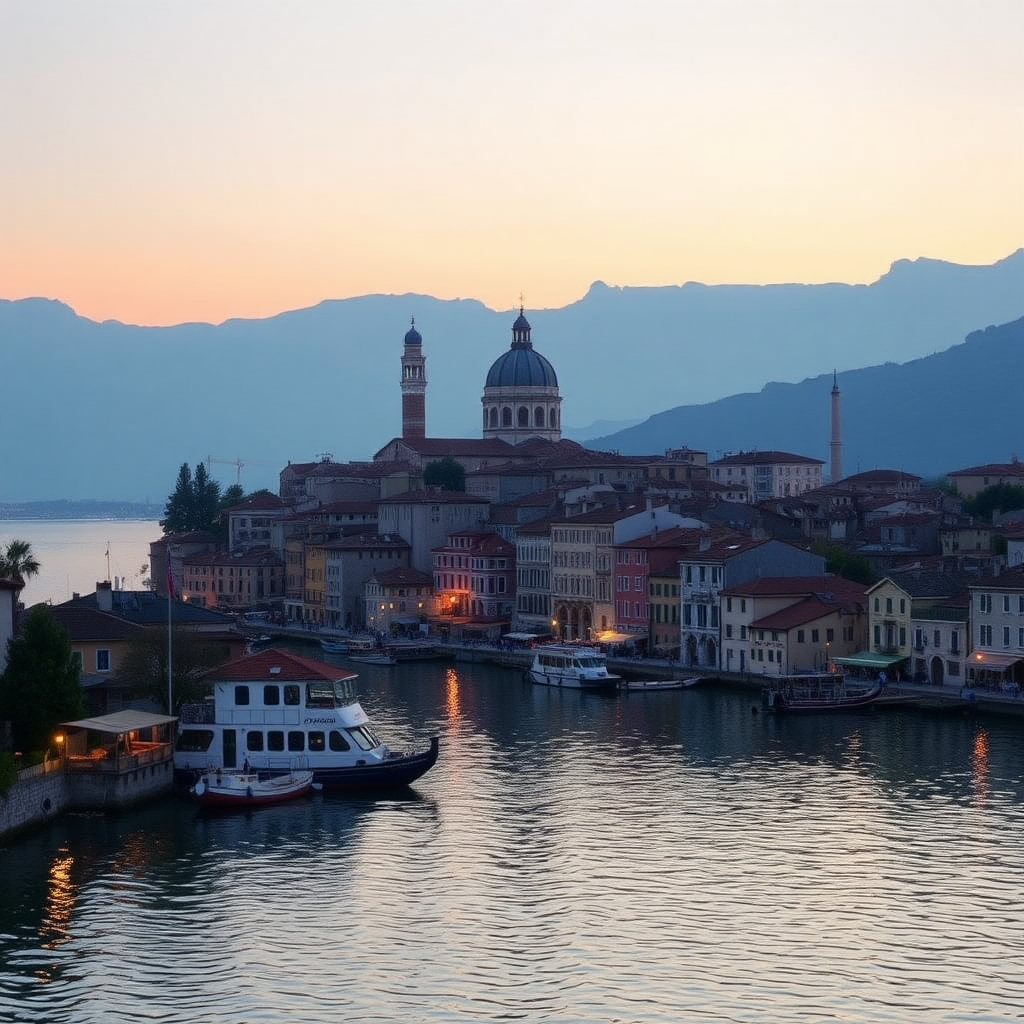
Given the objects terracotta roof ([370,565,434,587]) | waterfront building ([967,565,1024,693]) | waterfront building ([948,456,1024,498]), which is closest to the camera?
waterfront building ([967,565,1024,693])

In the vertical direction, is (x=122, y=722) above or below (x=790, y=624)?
below

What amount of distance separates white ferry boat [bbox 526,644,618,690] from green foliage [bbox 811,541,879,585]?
15.2m

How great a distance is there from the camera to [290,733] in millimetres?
54406

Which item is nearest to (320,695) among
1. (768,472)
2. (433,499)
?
(433,499)

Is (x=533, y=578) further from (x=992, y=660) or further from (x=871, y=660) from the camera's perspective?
(x=992, y=660)

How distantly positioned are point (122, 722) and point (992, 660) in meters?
35.8

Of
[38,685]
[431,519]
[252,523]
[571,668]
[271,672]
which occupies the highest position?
[252,523]

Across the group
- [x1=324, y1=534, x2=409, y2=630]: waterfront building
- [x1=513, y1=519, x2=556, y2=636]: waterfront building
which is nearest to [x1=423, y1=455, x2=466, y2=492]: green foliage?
[x1=324, y1=534, x2=409, y2=630]: waterfront building

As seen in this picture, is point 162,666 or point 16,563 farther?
point 16,563

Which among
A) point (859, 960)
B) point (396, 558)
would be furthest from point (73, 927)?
point (396, 558)

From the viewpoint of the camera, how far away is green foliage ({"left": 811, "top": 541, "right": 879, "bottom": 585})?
3848 inches

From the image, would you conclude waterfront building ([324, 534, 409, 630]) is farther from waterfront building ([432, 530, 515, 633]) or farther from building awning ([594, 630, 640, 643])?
building awning ([594, 630, 640, 643])

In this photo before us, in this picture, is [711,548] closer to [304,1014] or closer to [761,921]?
[761,921]

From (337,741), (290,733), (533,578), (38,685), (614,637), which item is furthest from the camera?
(533,578)
